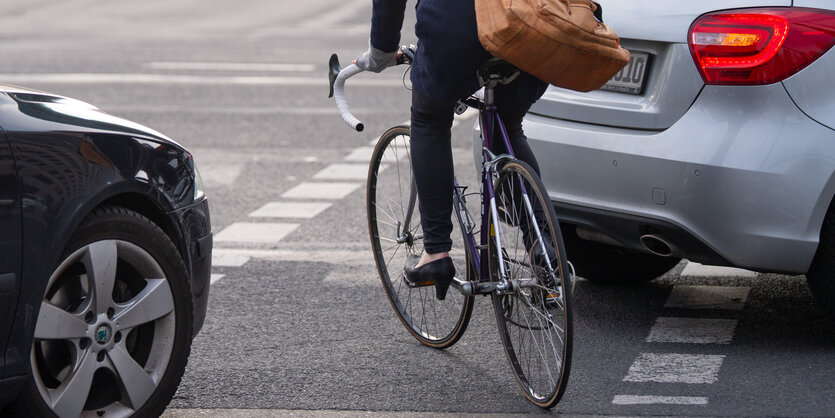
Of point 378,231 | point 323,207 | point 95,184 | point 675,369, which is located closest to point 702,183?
point 675,369

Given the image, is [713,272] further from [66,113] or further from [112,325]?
[66,113]

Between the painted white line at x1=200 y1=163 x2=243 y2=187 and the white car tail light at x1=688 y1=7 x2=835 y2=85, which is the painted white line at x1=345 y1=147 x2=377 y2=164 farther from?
the white car tail light at x1=688 y1=7 x2=835 y2=85

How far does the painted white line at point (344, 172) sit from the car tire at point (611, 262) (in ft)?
10.7

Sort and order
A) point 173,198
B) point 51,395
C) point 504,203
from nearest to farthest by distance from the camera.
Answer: point 51,395 < point 173,198 < point 504,203

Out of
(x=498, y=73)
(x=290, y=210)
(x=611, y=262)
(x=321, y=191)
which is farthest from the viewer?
(x=321, y=191)

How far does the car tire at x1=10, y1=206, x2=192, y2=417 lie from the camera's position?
3.56m

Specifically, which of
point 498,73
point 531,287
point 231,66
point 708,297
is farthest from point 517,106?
point 231,66

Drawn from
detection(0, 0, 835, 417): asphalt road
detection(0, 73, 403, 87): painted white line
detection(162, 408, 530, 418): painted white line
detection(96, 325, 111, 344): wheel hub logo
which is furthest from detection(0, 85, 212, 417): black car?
detection(0, 73, 403, 87): painted white line

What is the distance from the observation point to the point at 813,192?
4.25m

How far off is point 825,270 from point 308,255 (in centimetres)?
290

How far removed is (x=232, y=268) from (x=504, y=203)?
7.84ft

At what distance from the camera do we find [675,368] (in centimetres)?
450

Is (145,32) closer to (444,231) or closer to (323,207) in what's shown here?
(323,207)

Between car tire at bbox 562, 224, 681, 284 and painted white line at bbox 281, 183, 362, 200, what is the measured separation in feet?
9.04
